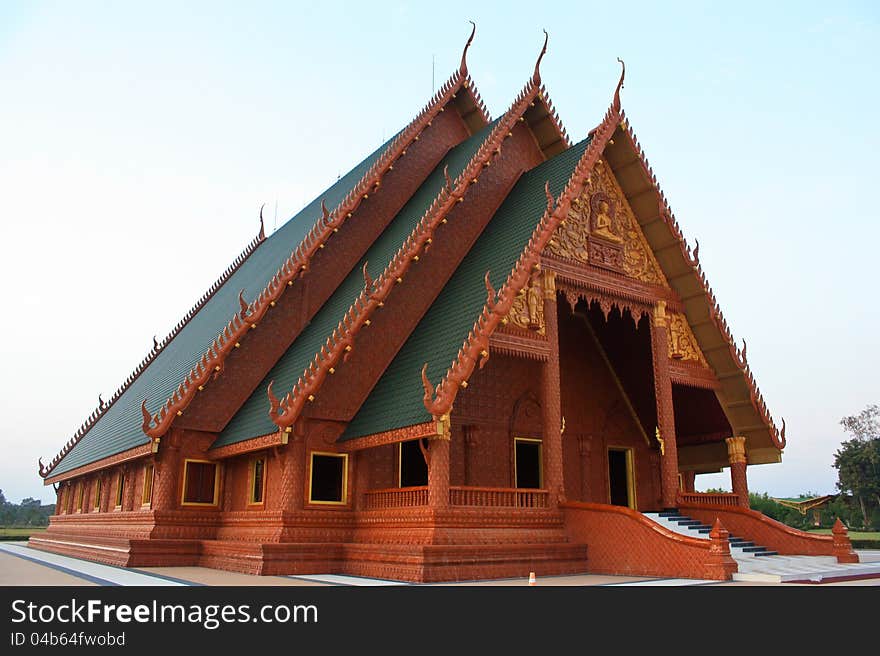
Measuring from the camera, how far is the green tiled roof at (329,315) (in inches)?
490

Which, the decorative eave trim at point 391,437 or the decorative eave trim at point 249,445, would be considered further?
the decorative eave trim at point 249,445

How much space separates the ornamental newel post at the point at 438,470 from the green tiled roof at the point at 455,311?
0.32m

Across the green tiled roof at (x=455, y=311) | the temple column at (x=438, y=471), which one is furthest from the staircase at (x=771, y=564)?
the green tiled roof at (x=455, y=311)

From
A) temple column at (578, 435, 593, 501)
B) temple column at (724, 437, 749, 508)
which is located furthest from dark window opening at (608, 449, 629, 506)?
temple column at (724, 437, 749, 508)

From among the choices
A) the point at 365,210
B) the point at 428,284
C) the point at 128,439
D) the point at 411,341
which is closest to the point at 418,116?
the point at 365,210

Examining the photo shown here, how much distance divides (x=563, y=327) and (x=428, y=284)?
12.0 ft

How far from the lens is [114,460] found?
14.9 m

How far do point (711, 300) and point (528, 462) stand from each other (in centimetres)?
439

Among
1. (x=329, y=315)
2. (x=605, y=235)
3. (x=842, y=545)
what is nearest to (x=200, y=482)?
(x=329, y=315)

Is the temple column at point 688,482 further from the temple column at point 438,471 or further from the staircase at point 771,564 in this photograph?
the temple column at point 438,471

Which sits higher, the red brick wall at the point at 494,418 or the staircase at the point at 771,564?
the red brick wall at the point at 494,418
